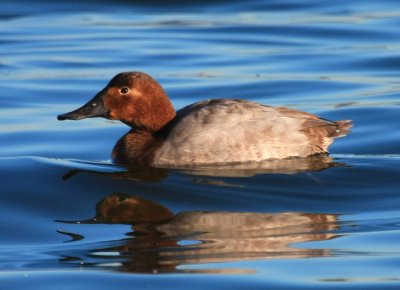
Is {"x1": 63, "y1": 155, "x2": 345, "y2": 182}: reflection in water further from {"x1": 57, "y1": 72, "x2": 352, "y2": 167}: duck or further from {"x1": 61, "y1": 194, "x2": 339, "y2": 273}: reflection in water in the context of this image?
{"x1": 61, "y1": 194, "x2": 339, "y2": 273}: reflection in water

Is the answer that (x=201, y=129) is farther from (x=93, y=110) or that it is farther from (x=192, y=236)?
(x=192, y=236)

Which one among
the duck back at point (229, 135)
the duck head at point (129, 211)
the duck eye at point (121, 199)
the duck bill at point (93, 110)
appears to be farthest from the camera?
the duck bill at point (93, 110)

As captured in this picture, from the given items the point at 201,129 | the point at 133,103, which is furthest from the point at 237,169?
the point at 133,103

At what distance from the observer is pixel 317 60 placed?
17.2 metres

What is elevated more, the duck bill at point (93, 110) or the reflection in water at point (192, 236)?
the duck bill at point (93, 110)

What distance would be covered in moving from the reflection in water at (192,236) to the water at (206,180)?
14 millimetres

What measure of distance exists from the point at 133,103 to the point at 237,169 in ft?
3.69

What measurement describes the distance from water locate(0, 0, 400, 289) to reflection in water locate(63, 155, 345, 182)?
3 centimetres

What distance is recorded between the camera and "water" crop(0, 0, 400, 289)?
6.95m

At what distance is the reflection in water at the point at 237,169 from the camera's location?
9.62 m

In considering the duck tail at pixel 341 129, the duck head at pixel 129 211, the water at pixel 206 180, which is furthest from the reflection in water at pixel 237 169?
the duck head at pixel 129 211

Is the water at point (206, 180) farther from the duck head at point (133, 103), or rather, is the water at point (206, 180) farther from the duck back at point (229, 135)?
the duck head at point (133, 103)

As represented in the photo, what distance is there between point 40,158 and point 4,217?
182 centimetres

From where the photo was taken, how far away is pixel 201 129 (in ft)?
32.4
